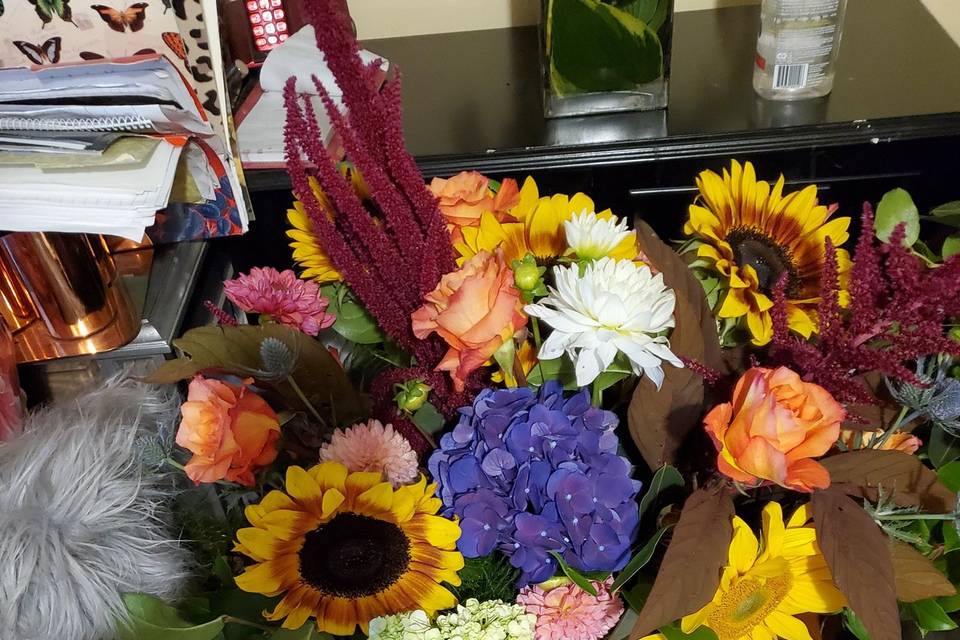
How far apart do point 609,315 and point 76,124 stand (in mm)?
648

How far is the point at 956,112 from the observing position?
3.37ft

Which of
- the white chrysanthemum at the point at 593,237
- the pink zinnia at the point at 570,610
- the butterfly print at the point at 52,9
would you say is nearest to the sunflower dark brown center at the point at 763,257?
the white chrysanthemum at the point at 593,237

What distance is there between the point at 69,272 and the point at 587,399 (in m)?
0.64

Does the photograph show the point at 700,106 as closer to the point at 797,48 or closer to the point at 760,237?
the point at 797,48

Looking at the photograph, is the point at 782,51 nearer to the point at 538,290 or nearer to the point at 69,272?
the point at 538,290

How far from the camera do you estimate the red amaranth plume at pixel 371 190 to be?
13.4 inches

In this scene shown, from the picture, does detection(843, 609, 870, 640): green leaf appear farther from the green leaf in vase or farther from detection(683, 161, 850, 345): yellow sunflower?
the green leaf in vase

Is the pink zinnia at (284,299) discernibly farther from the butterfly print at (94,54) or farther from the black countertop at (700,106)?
the black countertop at (700,106)

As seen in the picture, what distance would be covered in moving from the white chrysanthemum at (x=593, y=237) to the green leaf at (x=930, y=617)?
25 cm

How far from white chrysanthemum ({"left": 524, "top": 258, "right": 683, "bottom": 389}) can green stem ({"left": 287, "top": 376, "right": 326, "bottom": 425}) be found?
0.16 meters

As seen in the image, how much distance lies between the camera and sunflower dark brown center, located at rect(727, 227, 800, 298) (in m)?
0.51

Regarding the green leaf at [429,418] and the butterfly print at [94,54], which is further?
the butterfly print at [94,54]

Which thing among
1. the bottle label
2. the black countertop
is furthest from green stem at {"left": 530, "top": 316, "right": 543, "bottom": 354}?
the bottle label

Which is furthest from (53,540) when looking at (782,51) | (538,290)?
(782,51)
